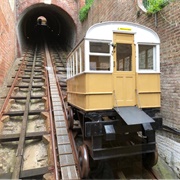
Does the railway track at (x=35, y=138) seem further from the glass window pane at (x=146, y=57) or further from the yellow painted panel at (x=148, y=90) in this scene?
the glass window pane at (x=146, y=57)

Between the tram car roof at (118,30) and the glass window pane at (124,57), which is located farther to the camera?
the glass window pane at (124,57)

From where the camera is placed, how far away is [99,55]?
355cm

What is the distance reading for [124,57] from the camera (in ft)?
12.6

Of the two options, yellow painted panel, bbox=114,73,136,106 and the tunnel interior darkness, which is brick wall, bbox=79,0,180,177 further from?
the tunnel interior darkness

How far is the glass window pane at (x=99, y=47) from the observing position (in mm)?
3531

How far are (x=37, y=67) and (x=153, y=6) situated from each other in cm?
721

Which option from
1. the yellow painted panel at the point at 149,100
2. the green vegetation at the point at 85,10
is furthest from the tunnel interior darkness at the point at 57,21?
the yellow painted panel at the point at 149,100

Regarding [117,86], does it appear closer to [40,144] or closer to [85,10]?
[40,144]

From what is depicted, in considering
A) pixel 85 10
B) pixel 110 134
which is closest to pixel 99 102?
pixel 110 134

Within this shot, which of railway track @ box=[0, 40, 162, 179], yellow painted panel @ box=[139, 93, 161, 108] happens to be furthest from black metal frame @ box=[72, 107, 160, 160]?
railway track @ box=[0, 40, 162, 179]

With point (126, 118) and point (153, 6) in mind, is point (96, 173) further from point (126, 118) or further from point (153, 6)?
point (153, 6)

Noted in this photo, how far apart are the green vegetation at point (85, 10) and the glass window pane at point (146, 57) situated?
9.34 m

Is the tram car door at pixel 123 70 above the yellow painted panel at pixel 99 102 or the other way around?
above

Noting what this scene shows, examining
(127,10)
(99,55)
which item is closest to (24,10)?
(127,10)
